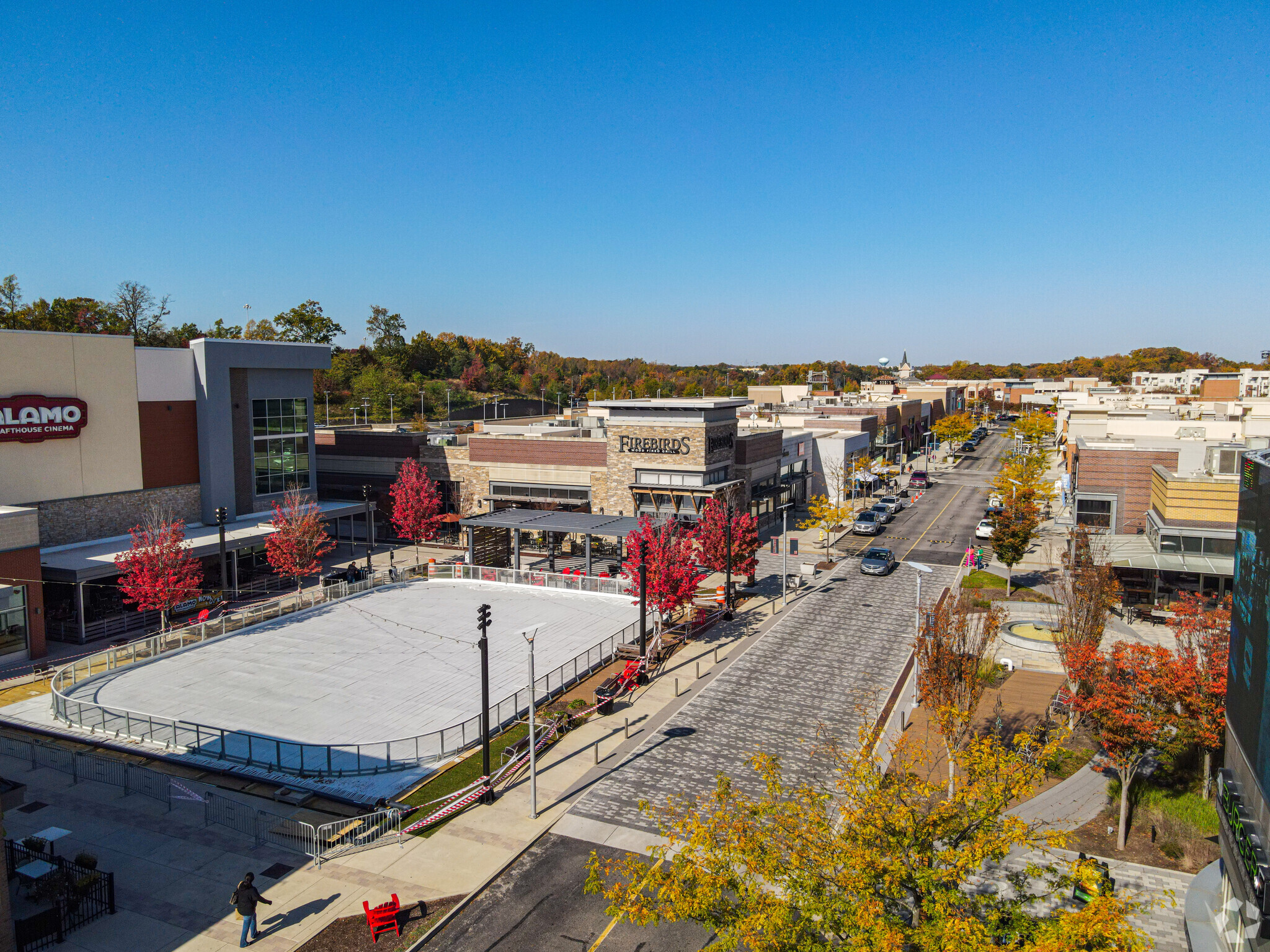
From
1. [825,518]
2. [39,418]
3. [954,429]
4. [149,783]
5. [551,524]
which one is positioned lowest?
[149,783]

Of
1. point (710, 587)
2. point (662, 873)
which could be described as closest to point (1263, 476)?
point (662, 873)

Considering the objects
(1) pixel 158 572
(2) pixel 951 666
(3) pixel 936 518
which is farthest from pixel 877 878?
(3) pixel 936 518

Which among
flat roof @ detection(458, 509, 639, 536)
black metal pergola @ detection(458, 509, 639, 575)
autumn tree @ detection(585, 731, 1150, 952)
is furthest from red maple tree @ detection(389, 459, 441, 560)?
autumn tree @ detection(585, 731, 1150, 952)

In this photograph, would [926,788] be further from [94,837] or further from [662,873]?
[94,837]

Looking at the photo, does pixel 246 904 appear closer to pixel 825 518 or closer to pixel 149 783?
pixel 149 783

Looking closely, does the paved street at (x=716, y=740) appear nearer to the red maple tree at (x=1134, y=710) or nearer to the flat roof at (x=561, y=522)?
the red maple tree at (x=1134, y=710)
